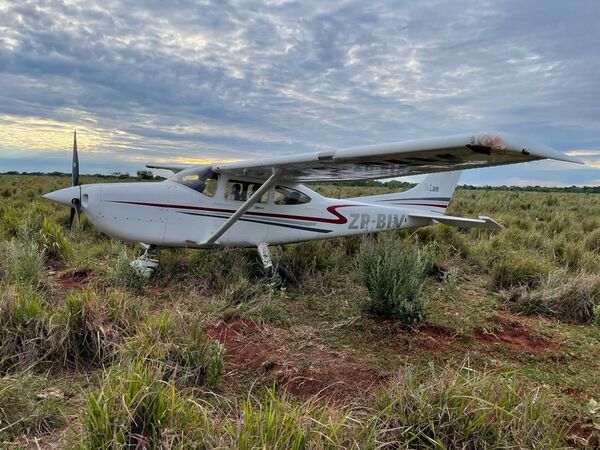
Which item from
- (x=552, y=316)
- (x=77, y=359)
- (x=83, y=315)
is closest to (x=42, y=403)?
(x=77, y=359)

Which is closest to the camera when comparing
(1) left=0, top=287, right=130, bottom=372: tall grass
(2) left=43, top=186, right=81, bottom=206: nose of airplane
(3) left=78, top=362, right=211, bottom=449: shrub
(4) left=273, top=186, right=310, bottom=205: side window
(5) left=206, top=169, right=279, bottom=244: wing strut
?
(3) left=78, top=362, right=211, bottom=449: shrub

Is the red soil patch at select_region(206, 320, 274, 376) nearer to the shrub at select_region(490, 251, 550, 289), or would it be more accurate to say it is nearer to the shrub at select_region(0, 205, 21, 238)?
the shrub at select_region(490, 251, 550, 289)

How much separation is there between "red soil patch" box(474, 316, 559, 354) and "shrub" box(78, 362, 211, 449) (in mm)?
3444

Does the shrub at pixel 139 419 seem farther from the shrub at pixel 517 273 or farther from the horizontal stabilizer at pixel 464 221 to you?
the horizontal stabilizer at pixel 464 221

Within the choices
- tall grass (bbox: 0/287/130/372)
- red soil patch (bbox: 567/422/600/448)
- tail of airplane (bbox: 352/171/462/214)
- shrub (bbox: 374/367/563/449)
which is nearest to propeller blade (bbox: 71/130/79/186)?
tall grass (bbox: 0/287/130/372)

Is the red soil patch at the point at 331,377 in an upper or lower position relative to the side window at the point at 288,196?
lower

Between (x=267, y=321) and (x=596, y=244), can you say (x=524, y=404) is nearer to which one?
(x=267, y=321)

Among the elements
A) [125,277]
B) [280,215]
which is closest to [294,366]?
[125,277]

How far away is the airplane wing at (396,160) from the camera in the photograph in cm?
380

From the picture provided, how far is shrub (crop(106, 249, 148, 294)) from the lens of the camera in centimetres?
590

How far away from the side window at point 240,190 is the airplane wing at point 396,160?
0.57 ft

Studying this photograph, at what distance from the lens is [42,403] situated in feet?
9.64

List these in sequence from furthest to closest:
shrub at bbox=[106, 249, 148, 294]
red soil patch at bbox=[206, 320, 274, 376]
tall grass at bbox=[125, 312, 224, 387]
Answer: shrub at bbox=[106, 249, 148, 294] < red soil patch at bbox=[206, 320, 274, 376] < tall grass at bbox=[125, 312, 224, 387]

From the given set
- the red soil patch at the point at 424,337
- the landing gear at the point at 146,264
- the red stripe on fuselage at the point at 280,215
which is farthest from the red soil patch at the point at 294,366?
the red stripe on fuselage at the point at 280,215
